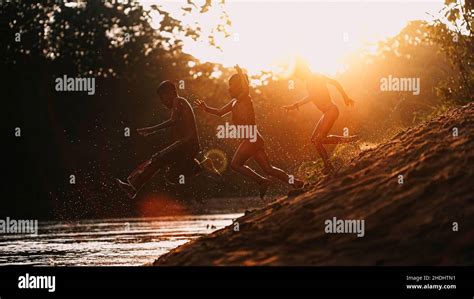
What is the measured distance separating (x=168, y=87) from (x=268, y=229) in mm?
4243

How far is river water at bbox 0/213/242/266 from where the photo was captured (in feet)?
66.0

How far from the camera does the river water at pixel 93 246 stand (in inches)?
792

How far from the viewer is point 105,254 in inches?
855

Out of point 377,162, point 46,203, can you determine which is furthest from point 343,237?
point 46,203

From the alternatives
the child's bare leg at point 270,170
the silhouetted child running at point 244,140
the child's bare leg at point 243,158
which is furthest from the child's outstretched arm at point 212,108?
the child's bare leg at point 270,170

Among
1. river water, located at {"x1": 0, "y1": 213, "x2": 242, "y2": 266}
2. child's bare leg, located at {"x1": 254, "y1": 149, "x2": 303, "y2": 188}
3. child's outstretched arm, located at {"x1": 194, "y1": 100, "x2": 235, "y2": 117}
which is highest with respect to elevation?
child's outstretched arm, located at {"x1": 194, "y1": 100, "x2": 235, "y2": 117}

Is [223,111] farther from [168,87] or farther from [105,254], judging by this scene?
[105,254]

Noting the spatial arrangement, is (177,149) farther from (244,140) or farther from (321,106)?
(321,106)

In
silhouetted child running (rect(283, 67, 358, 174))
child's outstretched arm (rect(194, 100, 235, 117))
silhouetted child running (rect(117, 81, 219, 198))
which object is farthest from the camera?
silhouetted child running (rect(283, 67, 358, 174))

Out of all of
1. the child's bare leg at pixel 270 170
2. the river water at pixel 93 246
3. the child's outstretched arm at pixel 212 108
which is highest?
the child's outstretched arm at pixel 212 108

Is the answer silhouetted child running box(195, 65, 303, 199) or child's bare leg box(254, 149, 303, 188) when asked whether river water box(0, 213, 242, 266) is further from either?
child's bare leg box(254, 149, 303, 188)

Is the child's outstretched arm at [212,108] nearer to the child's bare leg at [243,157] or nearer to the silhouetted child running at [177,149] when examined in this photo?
the silhouetted child running at [177,149]

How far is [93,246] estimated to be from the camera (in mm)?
24703

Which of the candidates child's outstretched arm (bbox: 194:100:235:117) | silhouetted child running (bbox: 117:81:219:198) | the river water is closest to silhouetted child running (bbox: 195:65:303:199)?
child's outstretched arm (bbox: 194:100:235:117)
